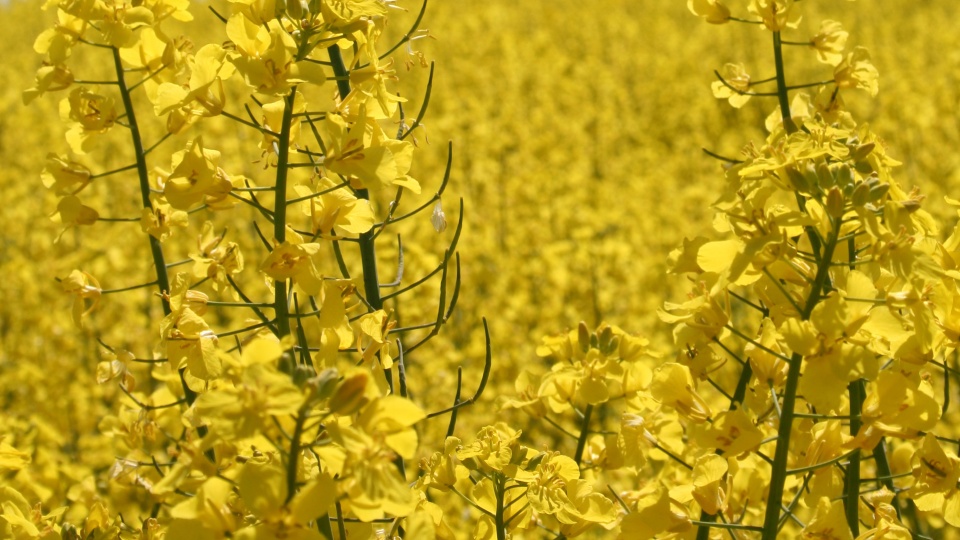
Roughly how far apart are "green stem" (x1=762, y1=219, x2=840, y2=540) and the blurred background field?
72 centimetres

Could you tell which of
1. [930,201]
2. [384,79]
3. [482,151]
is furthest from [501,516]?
[482,151]

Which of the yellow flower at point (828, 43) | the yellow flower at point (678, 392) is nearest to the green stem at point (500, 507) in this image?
the yellow flower at point (678, 392)

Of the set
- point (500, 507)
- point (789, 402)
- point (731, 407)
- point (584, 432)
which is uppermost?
point (789, 402)

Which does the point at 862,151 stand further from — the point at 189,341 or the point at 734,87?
the point at 189,341

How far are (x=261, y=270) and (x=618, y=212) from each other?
679 centimetres

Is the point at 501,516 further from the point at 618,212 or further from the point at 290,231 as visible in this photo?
the point at 618,212

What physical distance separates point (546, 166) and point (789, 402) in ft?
27.4

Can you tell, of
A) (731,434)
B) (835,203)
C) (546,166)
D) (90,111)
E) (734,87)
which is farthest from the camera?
(546,166)

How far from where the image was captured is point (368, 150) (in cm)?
160

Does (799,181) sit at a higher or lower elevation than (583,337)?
higher

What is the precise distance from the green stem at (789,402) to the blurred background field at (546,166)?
718 mm

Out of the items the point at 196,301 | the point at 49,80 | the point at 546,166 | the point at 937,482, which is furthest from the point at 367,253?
the point at 546,166

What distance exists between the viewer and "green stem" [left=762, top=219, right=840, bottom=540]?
4.89 feet

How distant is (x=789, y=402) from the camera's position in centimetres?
154
